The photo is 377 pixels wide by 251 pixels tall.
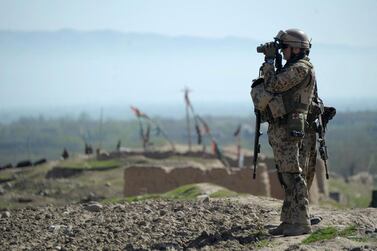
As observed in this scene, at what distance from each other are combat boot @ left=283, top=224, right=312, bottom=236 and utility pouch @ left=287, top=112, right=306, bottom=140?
1.08 metres

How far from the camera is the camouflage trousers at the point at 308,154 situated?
34.6 ft

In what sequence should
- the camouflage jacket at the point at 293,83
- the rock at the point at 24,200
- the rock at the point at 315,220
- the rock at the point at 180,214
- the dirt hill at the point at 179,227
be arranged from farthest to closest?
the rock at the point at 24,200
the rock at the point at 180,214
the rock at the point at 315,220
the camouflage jacket at the point at 293,83
the dirt hill at the point at 179,227

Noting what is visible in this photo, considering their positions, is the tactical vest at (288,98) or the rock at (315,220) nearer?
the tactical vest at (288,98)

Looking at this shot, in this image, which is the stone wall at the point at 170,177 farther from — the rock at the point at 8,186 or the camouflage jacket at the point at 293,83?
the camouflage jacket at the point at 293,83

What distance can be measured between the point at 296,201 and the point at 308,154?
0.83m

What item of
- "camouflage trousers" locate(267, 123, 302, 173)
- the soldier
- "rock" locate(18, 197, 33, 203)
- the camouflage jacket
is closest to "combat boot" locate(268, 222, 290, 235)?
the soldier

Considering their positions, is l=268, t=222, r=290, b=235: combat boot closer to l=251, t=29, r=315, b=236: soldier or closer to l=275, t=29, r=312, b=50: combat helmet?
l=251, t=29, r=315, b=236: soldier

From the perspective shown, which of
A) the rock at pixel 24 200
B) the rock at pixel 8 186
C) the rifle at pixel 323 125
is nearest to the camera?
the rifle at pixel 323 125

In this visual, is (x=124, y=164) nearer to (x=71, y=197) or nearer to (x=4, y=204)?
(x=71, y=197)

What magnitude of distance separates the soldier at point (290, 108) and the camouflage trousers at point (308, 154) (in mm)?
307

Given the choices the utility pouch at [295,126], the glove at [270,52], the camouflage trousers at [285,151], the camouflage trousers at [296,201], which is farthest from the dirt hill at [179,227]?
the glove at [270,52]

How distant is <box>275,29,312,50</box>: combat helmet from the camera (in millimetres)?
10109

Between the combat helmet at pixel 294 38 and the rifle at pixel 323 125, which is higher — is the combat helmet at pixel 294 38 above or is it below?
above

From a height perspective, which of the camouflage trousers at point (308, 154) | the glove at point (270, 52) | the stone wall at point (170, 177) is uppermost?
the glove at point (270, 52)
